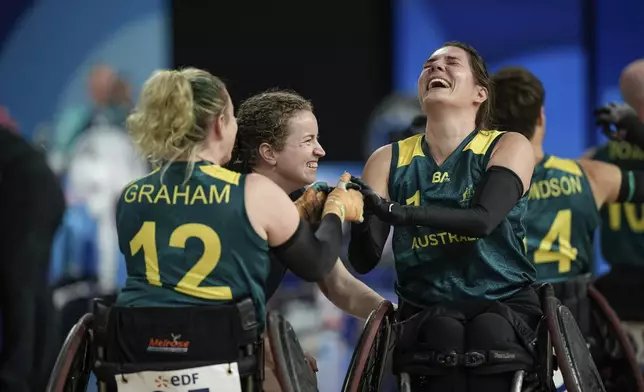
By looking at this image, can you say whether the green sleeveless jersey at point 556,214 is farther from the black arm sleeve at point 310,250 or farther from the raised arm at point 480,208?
the black arm sleeve at point 310,250

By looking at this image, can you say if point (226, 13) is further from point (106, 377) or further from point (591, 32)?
point (106, 377)

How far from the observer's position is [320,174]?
334 inches

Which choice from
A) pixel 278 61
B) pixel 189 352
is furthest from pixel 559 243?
pixel 278 61

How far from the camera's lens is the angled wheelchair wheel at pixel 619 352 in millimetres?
3920

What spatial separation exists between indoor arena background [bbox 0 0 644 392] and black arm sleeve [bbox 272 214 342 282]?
15.5ft

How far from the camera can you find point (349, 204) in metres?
3.24

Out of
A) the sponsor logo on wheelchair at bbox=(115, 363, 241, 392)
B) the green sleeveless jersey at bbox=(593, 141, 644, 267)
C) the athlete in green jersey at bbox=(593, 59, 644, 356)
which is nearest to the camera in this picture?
the sponsor logo on wheelchair at bbox=(115, 363, 241, 392)

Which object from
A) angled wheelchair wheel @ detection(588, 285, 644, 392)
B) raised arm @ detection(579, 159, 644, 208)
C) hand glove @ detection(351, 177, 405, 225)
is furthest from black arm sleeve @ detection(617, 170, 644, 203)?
hand glove @ detection(351, 177, 405, 225)

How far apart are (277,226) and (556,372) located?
4.03ft

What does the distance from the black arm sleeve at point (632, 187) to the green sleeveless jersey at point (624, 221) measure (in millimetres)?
821

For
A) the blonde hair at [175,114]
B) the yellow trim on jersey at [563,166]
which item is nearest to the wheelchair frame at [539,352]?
the blonde hair at [175,114]

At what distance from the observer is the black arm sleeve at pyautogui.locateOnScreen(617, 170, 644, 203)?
4188 millimetres

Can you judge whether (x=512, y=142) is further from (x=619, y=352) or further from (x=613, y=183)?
(x=619, y=352)

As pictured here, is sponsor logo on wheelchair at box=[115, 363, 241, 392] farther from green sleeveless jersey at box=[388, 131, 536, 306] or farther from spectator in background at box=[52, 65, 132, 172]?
spectator in background at box=[52, 65, 132, 172]
